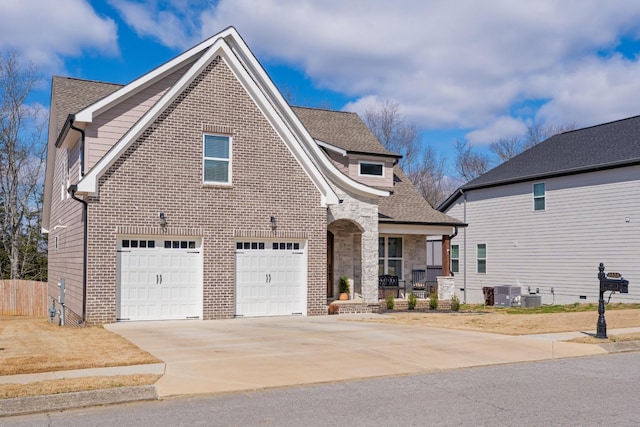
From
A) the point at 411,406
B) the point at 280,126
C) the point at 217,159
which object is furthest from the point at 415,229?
the point at 411,406

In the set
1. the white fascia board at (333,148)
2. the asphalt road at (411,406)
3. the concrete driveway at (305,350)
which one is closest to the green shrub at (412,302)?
the concrete driveway at (305,350)

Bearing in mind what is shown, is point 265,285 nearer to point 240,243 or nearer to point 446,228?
point 240,243

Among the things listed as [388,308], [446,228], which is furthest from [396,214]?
[388,308]

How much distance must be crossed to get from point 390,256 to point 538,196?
9.87 m

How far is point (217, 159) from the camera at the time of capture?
19078mm

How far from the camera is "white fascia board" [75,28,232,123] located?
60.2 ft

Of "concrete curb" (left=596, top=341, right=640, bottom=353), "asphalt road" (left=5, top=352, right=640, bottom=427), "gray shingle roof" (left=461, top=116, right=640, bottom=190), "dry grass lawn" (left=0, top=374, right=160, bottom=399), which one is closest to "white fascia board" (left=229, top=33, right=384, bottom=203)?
"concrete curb" (left=596, top=341, right=640, bottom=353)

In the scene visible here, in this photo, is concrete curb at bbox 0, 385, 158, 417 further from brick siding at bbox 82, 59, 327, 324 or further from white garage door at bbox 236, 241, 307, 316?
white garage door at bbox 236, 241, 307, 316

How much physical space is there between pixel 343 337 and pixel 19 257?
33.1 metres

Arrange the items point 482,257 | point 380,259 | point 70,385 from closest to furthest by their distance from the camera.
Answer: point 70,385 < point 380,259 < point 482,257

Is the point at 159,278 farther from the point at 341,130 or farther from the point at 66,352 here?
the point at 341,130

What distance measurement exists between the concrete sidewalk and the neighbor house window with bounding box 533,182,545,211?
15.2 metres

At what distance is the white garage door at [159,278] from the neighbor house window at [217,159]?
1.92m

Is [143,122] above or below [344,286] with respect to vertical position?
above
